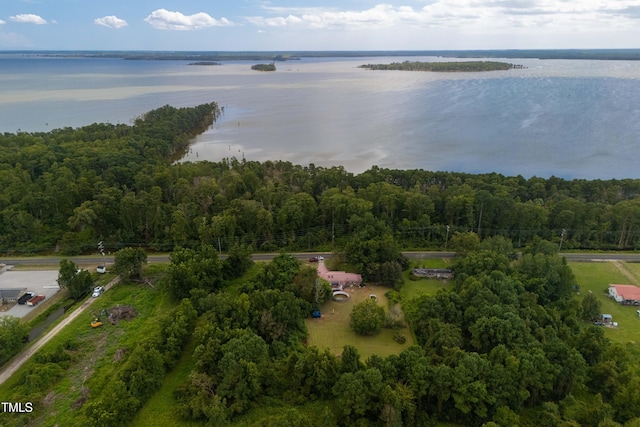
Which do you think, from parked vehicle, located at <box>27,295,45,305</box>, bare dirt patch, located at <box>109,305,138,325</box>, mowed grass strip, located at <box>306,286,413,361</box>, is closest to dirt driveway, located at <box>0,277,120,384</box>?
bare dirt patch, located at <box>109,305,138,325</box>

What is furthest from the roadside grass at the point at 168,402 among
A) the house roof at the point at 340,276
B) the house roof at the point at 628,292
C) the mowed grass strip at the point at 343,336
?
the house roof at the point at 628,292

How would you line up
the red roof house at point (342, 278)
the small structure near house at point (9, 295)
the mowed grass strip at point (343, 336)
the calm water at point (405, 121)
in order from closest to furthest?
the mowed grass strip at point (343, 336)
the small structure near house at point (9, 295)
the red roof house at point (342, 278)
the calm water at point (405, 121)

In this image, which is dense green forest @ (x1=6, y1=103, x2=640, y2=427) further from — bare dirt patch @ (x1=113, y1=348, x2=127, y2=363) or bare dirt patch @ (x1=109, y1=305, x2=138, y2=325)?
bare dirt patch @ (x1=109, y1=305, x2=138, y2=325)

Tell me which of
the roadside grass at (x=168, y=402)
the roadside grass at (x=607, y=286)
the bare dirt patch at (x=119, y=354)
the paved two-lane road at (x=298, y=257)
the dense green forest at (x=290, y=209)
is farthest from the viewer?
the dense green forest at (x=290, y=209)

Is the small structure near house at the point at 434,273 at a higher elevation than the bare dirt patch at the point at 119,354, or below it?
below

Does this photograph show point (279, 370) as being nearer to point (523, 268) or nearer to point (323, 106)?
point (523, 268)

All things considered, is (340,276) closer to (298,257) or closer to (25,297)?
(298,257)

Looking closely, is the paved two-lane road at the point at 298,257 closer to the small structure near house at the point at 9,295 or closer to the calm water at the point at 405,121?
the small structure near house at the point at 9,295

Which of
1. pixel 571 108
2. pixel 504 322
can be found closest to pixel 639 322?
pixel 504 322
